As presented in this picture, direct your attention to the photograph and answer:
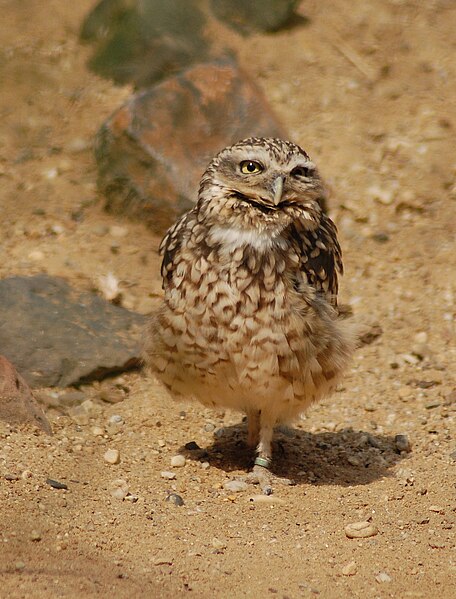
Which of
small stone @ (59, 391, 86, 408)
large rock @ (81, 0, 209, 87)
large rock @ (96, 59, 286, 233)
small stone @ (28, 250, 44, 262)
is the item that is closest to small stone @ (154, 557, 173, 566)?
small stone @ (59, 391, 86, 408)

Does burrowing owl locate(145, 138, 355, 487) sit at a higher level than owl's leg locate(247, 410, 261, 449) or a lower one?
higher

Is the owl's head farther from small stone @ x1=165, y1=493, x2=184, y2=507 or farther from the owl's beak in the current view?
small stone @ x1=165, y1=493, x2=184, y2=507

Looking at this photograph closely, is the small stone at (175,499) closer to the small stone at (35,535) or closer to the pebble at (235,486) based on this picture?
the pebble at (235,486)

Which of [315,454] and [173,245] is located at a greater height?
[173,245]

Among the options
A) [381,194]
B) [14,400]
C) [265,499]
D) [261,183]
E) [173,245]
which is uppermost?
[261,183]

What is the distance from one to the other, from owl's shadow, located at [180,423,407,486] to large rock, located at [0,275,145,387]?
950 mm

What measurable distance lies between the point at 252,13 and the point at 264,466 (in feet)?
18.7

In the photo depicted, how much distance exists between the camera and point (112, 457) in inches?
221

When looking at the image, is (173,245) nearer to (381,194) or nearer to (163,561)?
(163,561)

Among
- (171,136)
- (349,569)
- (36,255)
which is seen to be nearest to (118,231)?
(36,255)

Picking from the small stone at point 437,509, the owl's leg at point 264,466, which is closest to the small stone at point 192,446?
the owl's leg at point 264,466

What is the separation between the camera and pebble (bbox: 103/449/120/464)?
5.60 metres

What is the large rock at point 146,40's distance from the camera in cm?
912

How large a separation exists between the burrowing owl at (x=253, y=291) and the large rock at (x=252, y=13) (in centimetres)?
491
